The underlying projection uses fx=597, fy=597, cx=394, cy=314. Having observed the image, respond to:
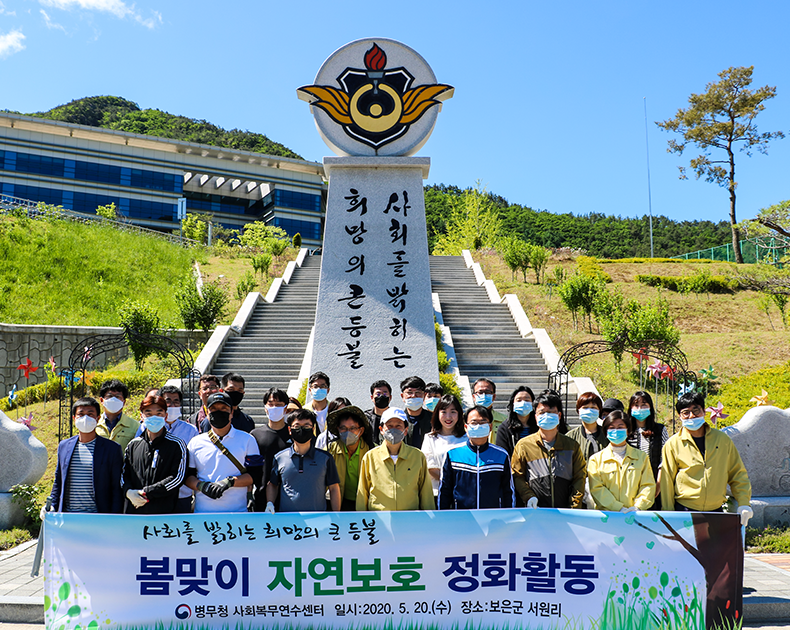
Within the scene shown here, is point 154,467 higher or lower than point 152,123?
lower

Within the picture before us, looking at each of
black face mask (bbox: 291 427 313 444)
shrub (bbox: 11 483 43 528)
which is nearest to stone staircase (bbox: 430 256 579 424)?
black face mask (bbox: 291 427 313 444)

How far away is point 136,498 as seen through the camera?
13.9ft

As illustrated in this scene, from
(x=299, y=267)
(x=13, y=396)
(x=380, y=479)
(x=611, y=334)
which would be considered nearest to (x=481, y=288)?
(x=611, y=334)

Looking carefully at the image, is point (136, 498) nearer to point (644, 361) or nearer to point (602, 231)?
point (644, 361)

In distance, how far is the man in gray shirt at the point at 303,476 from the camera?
4.31 m

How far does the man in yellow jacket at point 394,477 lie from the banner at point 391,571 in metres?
0.15

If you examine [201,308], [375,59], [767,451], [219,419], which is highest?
[375,59]

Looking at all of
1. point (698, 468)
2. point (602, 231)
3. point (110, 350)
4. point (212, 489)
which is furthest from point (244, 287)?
point (602, 231)

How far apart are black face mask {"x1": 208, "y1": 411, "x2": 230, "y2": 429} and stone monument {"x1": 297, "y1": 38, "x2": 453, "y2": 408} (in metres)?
5.64

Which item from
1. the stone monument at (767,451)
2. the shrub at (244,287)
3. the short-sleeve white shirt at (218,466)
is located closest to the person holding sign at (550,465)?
the short-sleeve white shirt at (218,466)

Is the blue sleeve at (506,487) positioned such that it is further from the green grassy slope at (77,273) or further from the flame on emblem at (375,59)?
the green grassy slope at (77,273)

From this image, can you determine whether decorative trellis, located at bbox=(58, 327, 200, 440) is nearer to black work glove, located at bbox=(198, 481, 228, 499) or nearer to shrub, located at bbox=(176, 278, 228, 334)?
shrub, located at bbox=(176, 278, 228, 334)

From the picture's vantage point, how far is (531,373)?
492 inches

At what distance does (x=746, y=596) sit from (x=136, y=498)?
478 centimetres
